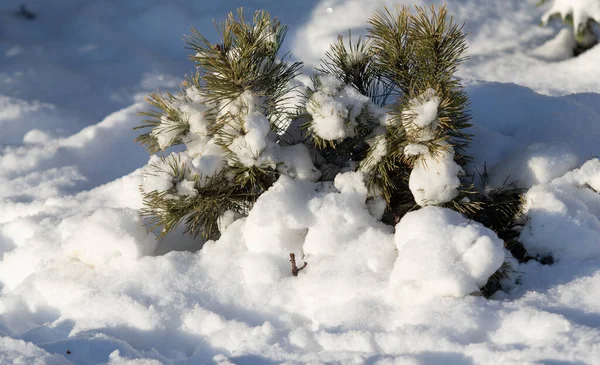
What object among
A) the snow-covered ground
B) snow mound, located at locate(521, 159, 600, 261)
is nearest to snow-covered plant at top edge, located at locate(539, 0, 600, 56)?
the snow-covered ground

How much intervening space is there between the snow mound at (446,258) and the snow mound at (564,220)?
29cm

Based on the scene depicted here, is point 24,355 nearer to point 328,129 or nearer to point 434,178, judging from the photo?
point 328,129

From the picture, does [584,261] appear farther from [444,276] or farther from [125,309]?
[125,309]

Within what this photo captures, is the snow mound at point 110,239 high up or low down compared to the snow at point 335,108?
down

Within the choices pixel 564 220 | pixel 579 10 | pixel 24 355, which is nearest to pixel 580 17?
pixel 579 10

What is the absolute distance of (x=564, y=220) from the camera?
246 cm

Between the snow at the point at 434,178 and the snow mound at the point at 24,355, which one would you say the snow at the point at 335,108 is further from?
the snow mound at the point at 24,355

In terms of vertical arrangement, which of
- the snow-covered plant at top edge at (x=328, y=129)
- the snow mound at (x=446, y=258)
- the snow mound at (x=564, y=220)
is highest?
the snow-covered plant at top edge at (x=328, y=129)

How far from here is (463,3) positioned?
6.76 meters

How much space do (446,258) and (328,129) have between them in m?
0.66

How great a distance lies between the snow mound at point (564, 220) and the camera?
8.00ft

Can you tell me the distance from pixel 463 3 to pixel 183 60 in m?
2.93

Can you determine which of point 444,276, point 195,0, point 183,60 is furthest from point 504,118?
point 195,0

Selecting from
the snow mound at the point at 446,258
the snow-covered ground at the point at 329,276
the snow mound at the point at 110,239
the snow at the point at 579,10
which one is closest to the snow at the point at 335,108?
the snow-covered ground at the point at 329,276
